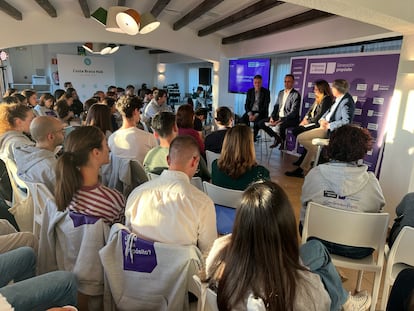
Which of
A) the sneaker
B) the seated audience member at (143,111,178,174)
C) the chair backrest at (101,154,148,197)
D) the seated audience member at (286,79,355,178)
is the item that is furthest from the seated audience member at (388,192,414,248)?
the seated audience member at (286,79,355,178)

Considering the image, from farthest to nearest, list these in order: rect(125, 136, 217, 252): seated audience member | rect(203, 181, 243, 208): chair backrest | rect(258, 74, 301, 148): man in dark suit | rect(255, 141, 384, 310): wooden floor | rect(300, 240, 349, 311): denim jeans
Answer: rect(258, 74, 301, 148): man in dark suit
rect(255, 141, 384, 310): wooden floor
rect(203, 181, 243, 208): chair backrest
rect(125, 136, 217, 252): seated audience member
rect(300, 240, 349, 311): denim jeans

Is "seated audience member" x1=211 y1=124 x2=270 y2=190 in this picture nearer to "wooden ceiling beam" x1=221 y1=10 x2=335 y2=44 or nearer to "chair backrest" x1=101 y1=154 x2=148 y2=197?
"chair backrest" x1=101 y1=154 x2=148 y2=197

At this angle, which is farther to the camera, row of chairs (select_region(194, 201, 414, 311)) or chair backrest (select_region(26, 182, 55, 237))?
chair backrest (select_region(26, 182, 55, 237))

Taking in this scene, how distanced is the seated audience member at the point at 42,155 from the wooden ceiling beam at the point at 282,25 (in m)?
4.14

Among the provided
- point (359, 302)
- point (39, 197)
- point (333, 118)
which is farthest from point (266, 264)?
point (333, 118)

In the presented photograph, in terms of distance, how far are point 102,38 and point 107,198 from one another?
6.36 m

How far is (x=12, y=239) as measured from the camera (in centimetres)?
188

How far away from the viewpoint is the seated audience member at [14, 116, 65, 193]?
7.17ft

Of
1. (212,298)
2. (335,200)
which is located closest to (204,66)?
(335,200)

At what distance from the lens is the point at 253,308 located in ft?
3.05

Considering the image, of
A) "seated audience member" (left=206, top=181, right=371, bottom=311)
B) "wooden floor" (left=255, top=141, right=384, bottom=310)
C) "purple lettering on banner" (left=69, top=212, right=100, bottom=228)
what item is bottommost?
"wooden floor" (left=255, top=141, right=384, bottom=310)

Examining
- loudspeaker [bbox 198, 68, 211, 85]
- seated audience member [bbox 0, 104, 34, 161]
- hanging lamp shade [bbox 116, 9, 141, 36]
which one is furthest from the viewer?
loudspeaker [bbox 198, 68, 211, 85]

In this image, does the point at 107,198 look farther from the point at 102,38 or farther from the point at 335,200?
the point at 102,38

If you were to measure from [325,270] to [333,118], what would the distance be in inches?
145
